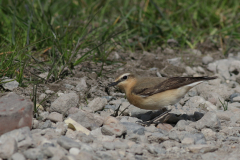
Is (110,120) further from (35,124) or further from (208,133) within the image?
(208,133)

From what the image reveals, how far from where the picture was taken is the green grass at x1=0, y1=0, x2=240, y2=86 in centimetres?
659

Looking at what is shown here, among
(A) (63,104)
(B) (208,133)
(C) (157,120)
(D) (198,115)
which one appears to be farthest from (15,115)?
(D) (198,115)

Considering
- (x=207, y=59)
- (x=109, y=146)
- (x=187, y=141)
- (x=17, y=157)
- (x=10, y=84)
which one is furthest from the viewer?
(x=207, y=59)

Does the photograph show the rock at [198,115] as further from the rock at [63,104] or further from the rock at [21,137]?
the rock at [21,137]

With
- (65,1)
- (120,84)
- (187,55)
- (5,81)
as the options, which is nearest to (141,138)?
(120,84)

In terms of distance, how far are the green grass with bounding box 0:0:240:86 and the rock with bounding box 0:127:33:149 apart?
1949 mm

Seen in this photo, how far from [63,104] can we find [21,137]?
124cm

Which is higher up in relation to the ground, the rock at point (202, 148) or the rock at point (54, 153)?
the rock at point (54, 153)

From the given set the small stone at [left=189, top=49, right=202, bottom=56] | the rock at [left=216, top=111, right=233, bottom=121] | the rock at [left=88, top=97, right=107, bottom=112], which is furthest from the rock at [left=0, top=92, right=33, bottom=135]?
the small stone at [left=189, top=49, right=202, bottom=56]

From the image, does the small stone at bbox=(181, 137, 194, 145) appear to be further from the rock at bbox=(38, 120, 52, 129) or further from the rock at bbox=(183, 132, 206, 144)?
the rock at bbox=(38, 120, 52, 129)

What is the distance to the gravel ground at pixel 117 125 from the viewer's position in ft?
13.3

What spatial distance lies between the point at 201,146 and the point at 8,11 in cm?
561

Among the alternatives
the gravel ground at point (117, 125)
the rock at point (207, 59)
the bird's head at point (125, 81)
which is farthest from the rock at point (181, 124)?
the rock at point (207, 59)

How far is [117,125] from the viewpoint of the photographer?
4.70 metres
